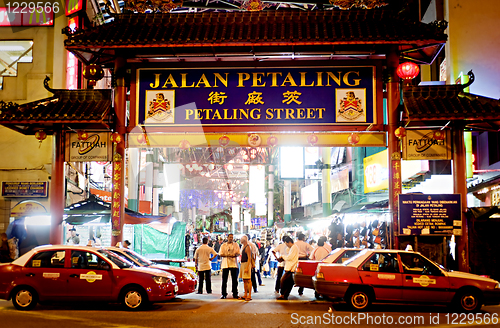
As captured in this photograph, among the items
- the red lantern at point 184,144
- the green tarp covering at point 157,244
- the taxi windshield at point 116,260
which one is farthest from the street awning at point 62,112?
the green tarp covering at point 157,244

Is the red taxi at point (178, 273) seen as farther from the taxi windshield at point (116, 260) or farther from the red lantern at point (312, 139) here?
the red lantern at point (312, 139)

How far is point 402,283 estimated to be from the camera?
11.8 meters

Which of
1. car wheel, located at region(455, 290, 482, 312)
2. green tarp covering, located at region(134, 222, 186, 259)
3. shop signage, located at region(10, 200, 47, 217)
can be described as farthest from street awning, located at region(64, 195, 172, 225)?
car wheel, located at region(455, 290, 482, 312)

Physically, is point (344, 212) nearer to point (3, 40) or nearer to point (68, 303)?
point (68, 303)

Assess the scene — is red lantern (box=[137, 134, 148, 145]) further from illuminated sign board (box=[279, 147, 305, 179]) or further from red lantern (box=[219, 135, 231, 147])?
illuminated sign board (box=[279, 147, 305, 179])

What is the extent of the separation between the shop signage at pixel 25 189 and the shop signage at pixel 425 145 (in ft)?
51.2

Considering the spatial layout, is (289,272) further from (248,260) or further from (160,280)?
(160,280)

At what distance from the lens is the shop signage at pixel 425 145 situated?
48.3 feet

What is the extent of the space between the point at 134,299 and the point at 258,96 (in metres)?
7.20

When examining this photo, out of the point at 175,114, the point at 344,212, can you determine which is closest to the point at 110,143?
the point at 175,114

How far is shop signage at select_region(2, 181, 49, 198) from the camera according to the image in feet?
71.3

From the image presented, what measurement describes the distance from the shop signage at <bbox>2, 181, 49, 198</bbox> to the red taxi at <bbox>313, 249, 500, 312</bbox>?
14.6m

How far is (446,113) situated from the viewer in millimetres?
14000

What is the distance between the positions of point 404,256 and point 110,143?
366 inches
